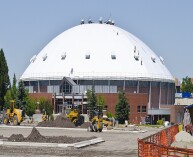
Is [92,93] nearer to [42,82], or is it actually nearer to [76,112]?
[42,82]

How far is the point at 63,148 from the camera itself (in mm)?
31047

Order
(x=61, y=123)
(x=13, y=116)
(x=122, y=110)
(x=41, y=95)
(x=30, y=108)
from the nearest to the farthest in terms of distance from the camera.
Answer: (x=61, y=123) → (x=13, y=116) → (x=122, y=110) → (x=30, y=108) → (x=41, y=95)

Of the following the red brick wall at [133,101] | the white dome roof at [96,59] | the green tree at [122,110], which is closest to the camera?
the green tree at [122,110]

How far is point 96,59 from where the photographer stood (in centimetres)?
15425

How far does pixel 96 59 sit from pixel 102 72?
17.3 ft

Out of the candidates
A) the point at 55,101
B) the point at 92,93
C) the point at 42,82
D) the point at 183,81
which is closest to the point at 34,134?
the point at 92,93

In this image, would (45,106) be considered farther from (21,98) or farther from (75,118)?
(75,118)

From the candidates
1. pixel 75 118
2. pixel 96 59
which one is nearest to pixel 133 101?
pixel 96 59

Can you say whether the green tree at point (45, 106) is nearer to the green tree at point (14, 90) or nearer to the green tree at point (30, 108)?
the green tree at point (30, 108)

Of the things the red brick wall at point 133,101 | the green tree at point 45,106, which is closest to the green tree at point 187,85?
the red brick wall at point 133,101

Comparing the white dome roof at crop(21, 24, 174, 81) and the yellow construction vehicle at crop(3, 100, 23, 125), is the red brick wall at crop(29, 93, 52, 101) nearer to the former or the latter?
the white dome roof at crop(21, 24, 174, 81)

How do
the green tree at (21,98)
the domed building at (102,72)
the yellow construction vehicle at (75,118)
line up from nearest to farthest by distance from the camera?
the yellow construction vehicle at (75,118)
the green tree at (21,98)
the domed building at (102,72)

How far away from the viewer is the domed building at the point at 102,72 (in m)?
145

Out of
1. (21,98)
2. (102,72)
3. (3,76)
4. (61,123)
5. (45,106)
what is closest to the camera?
(61,123)
